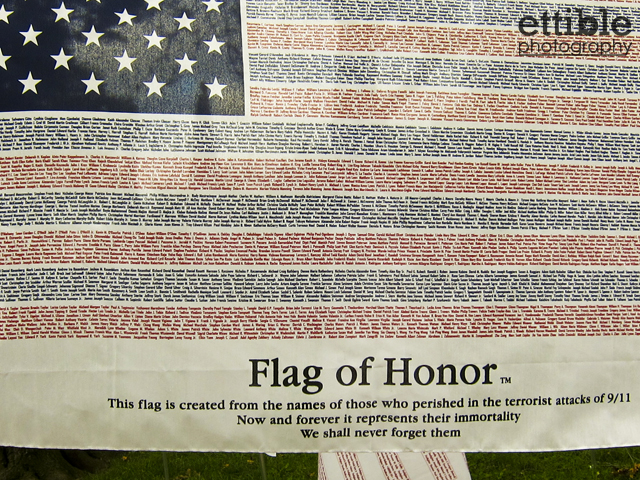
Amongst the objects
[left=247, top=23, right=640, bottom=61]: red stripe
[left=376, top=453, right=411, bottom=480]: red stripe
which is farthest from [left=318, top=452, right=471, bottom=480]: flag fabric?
[left=247, top=23, right=640, bottom=61]: red stripe

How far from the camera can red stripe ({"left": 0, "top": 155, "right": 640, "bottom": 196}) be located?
3.42 feet

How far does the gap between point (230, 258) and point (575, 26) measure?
2.95ft

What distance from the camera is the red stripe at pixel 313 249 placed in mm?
1037

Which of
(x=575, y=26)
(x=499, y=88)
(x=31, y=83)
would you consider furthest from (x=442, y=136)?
(x=31, y=83)

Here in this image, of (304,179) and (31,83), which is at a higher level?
(31,83)

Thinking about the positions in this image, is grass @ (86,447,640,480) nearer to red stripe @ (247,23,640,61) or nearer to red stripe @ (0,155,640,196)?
red stripe @ (0,155,640,196)

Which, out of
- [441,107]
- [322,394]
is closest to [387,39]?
[441,107]

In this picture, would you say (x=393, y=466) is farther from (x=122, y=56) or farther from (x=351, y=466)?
(x=122, y=56)

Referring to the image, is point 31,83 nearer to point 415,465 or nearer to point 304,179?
point 304,179

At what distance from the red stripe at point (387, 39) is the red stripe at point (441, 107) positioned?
0.31 feet

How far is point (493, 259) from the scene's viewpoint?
3.52 feet

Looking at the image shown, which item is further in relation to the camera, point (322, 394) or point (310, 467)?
point (310, 467)

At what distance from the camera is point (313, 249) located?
105cm

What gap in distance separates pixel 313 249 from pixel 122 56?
0.57 m
